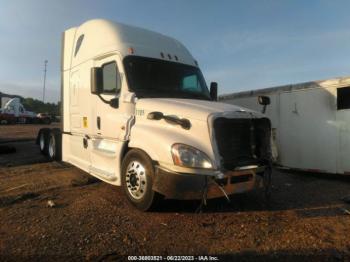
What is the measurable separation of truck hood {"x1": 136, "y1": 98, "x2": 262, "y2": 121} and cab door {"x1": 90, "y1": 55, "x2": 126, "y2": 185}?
585mm

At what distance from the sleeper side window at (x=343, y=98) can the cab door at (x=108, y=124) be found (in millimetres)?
5821

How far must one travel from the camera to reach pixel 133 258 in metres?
3.90

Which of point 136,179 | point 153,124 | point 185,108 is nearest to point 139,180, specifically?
point 136,179

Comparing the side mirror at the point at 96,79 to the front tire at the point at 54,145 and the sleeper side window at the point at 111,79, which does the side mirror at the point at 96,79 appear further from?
the front tire at the point at 54,145

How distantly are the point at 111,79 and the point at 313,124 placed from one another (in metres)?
5.81

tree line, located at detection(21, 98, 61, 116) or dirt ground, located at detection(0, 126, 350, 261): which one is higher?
tree line, located at detection(21, 98, 61, 116)

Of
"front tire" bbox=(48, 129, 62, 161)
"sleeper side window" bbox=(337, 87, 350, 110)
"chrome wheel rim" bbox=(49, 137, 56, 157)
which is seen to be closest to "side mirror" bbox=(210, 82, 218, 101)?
"sleeper side window" bbox=(337, 87, 350, 110)

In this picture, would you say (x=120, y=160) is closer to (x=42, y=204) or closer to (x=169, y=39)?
(x=42, y=204)

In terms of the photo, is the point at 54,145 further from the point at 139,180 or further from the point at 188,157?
the point at 188,157

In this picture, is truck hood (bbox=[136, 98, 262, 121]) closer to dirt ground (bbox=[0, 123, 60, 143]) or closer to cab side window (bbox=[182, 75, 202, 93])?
cab side window (bbox=[182, 75, 202, 93])

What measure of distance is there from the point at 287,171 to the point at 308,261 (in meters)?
6.56

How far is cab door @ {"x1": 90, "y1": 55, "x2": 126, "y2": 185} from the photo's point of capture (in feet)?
20.3

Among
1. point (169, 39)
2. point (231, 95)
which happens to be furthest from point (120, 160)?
point (231, 95)

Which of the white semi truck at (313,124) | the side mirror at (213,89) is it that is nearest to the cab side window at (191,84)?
the side mirror at (213,89)
